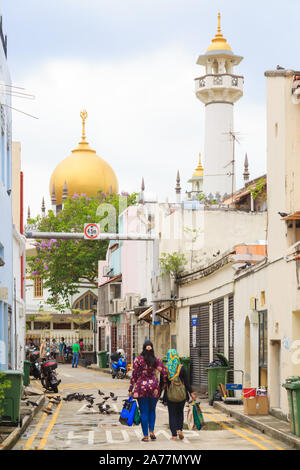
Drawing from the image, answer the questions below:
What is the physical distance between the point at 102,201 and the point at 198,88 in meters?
10.9

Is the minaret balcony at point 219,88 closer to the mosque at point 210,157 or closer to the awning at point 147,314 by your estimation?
the mosque at point 210,157

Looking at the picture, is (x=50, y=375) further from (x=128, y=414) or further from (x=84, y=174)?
(x=84, y=174)

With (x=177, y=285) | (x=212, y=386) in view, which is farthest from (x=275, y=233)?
(x=177, y=285)

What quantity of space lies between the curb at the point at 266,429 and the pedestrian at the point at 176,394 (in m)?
1.68

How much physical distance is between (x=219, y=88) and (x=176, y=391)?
54.2 meters

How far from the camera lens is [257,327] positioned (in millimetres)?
22812

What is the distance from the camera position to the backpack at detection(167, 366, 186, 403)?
15.8 m

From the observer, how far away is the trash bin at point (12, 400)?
1770 centimetres

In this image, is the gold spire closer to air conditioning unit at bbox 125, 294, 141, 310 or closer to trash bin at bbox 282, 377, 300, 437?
air conditioning unit at bbox 125, 294, 141, 310

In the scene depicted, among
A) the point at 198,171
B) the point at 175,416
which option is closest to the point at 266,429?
the point at 175,416

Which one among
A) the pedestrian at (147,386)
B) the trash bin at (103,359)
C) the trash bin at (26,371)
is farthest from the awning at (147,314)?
the pedestrian at (147,386)

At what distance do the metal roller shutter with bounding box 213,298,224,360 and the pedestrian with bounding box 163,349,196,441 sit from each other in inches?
450

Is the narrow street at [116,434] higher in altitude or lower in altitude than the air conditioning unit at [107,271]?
lower

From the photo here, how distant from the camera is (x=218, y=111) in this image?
68000mm
